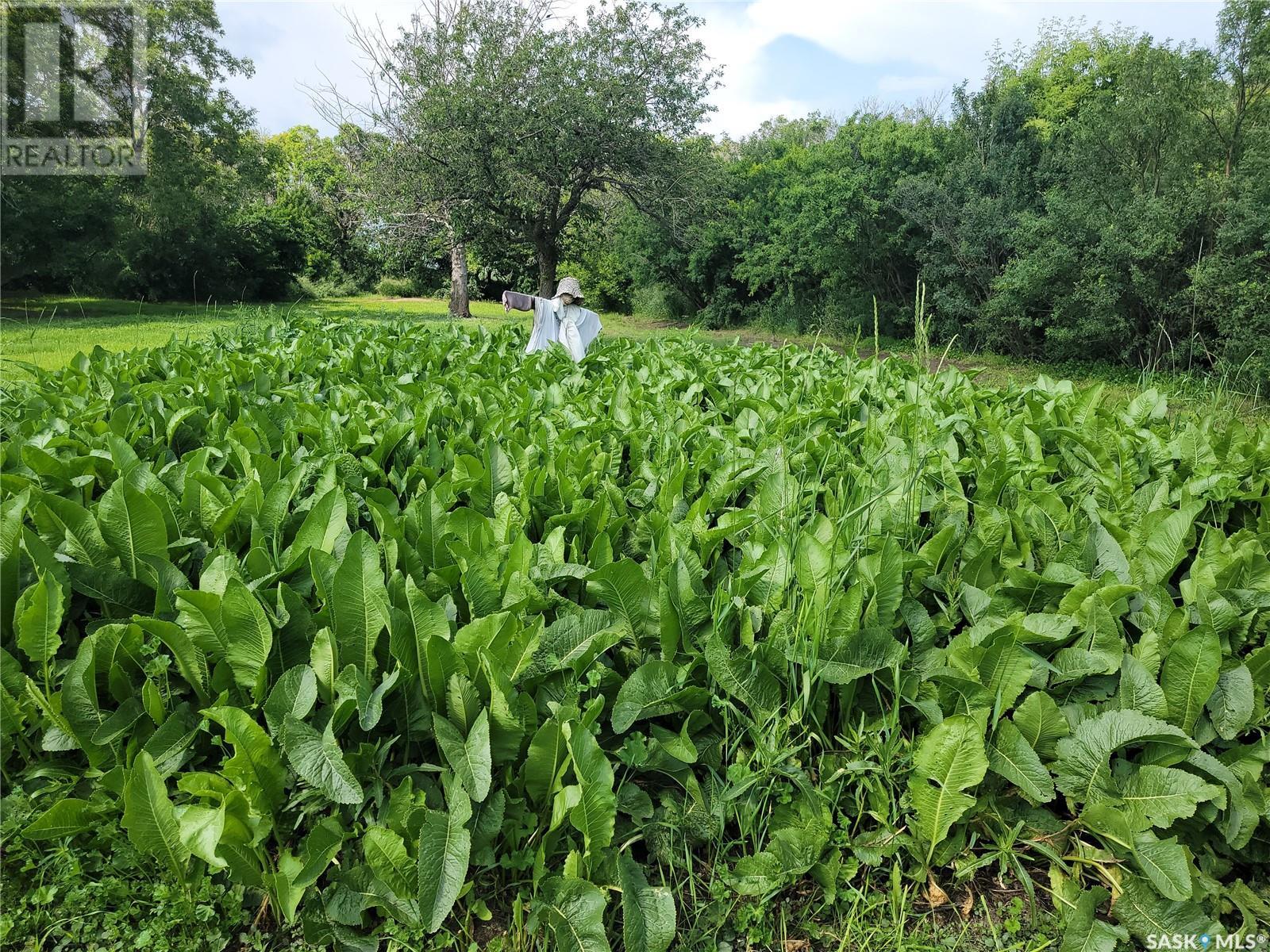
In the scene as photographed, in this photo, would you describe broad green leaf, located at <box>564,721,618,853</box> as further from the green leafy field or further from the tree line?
the tree line

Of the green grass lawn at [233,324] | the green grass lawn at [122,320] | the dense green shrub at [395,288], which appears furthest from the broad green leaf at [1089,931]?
the dense green shrub at [395,288]

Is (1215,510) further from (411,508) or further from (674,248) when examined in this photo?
(674,248)

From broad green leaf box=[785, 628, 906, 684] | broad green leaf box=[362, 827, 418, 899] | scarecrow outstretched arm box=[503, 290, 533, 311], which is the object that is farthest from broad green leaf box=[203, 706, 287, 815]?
scarecrow outstretched arm box=[503, 290, 533, 311]

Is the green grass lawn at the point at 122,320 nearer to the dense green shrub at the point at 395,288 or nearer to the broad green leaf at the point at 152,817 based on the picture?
the broad green leaf at the point at 152,817

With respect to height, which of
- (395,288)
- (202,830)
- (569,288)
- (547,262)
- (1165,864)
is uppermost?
(395,288)

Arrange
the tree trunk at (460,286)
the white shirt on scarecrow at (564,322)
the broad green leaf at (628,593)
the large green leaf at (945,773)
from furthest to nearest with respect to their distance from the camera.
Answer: the tree trunk at (460,286) → the white shirt on scarecrow at (564,322) → the broad green leaf at (628,593) → the large green leaf at (945,773)

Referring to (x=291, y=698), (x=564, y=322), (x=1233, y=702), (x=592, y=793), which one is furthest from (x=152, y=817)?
(x=564, y=322)

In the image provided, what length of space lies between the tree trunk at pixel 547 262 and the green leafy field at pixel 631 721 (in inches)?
788

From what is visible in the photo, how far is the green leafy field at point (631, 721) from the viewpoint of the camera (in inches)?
71.1

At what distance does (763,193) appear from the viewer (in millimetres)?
28266

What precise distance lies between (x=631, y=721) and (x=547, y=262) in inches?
867

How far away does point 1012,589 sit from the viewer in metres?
2.46

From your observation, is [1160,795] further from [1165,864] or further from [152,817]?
[152,817]

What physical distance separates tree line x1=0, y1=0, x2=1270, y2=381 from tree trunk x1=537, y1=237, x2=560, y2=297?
0.25 ft
